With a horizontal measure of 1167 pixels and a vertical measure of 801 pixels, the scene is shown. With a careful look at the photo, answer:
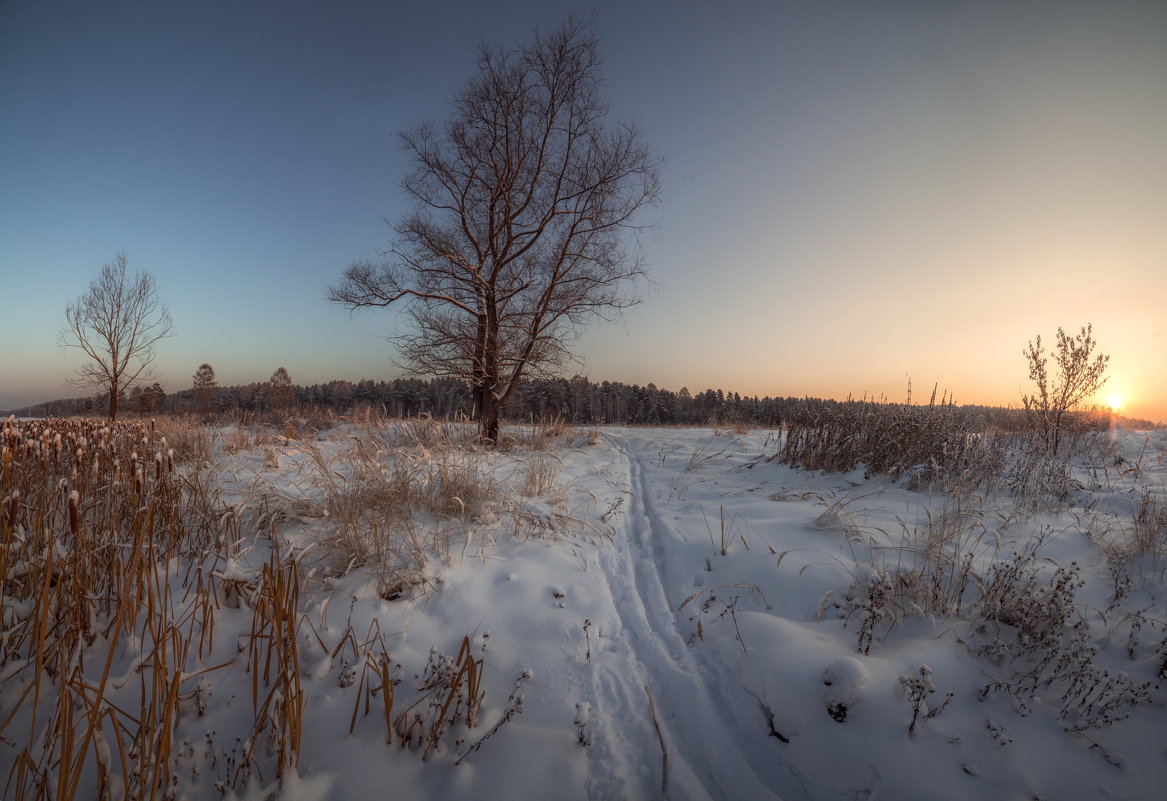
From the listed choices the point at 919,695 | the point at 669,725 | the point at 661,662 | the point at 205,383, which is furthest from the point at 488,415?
the point at 205,383

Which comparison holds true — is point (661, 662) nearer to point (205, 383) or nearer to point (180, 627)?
point (180, 627)

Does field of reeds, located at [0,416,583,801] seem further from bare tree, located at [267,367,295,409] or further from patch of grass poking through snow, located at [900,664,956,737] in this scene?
bare tree, located at [267,367,295,409]

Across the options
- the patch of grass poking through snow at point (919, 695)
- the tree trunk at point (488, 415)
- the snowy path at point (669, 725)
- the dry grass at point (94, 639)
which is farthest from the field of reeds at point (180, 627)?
the tree trunk at point (488, 415)

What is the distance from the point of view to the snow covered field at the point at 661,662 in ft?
4.94

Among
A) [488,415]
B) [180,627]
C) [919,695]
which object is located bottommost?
[919,695]

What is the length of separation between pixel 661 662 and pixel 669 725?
1.30 ft

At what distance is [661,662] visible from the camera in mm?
2223

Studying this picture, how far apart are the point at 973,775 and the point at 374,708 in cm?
227

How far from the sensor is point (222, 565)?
7.80 feet

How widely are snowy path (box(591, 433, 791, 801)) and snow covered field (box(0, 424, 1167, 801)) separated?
0.01 meters

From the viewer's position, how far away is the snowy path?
1.57 m

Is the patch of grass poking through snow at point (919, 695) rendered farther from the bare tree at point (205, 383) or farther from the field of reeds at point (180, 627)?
the bare tree at point (205, 383)

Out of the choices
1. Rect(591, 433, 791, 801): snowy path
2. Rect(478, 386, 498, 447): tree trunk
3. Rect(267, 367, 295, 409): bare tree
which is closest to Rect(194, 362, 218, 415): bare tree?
Rect(267, 367, 295, 409): bare tree

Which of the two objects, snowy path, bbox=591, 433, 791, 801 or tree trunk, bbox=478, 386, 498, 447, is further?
tree trunk, bbox=478, 386, 498, 447
